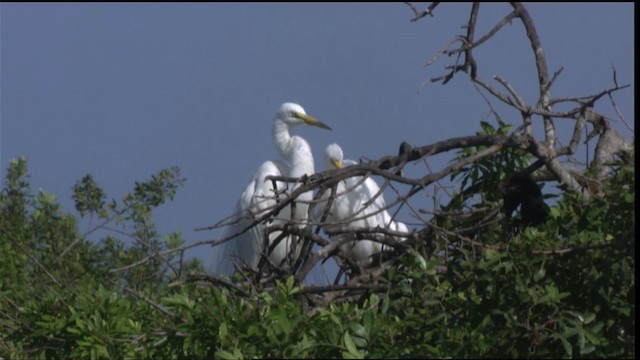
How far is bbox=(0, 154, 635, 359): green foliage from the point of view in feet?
10.8

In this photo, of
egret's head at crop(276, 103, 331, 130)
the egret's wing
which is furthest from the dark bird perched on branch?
egret's head at crop(276, 103, 331, 130)

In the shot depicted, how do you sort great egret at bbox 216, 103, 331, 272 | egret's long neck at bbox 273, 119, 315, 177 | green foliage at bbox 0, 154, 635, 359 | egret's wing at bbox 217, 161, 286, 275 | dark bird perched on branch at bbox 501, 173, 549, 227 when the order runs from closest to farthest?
green foliage at bbox 0, 154, 635, 359 → dark bird perched on branch at bbox 501, 173, 549, 227 → great egret at bbox 216, 103, 331, 272 → egret's wing at bbox 217, 161, 286, 275 → egret's long neck at bbox 273, 119, 315, 177

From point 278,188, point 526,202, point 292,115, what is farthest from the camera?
point 292,115

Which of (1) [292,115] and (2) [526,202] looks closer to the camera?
(2) [526,202]

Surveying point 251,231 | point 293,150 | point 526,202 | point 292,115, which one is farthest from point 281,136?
point 526,202

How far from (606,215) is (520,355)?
0.73 m

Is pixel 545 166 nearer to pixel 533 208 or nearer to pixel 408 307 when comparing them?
pixel 533 208

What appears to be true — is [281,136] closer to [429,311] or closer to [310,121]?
[310,121]

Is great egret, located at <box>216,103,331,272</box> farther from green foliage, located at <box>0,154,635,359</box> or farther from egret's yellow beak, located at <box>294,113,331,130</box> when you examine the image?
green foliage, located at <box>0,154,635,359</box>

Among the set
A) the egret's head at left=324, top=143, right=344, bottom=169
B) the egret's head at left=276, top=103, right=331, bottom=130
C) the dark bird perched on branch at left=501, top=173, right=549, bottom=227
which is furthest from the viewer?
the egret's head at left=276, top=103, right=331, bottom=130

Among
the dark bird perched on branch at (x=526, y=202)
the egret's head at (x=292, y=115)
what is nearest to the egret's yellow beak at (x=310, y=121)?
the egret's head at (x=292, y=115)

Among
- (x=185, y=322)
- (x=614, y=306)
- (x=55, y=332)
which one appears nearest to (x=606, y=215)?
(x=614, y=306)

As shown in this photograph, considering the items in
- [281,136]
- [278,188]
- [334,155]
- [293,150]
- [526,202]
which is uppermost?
[281,136]

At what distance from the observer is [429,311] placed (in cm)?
363
